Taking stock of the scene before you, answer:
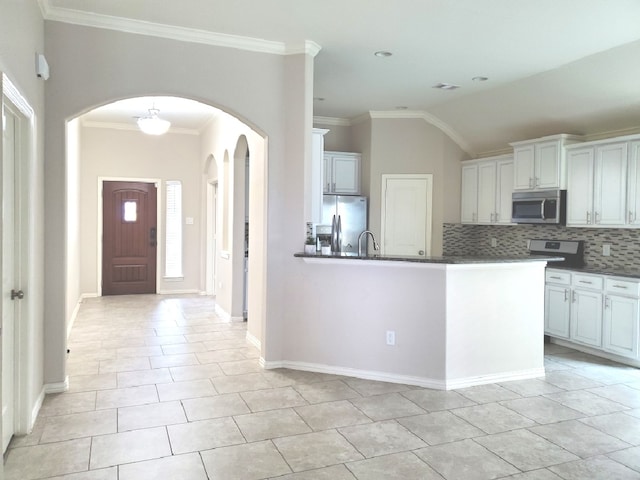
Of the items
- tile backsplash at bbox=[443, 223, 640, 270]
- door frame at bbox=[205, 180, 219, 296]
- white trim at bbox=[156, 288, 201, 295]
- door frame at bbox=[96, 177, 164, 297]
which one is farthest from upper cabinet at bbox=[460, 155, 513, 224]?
door frame at bbox=[96, 177, 164, 297]

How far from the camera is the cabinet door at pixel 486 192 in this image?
6742 millimetres

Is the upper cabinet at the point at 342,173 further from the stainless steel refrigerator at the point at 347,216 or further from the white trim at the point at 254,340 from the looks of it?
the white trim at the point at 254,340

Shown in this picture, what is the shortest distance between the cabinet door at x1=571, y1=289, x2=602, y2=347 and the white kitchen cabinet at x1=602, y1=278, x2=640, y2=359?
0.08 m

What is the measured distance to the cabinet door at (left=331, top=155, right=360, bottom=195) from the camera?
730 cm

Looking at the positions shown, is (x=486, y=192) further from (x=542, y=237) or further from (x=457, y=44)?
(x=457, y=44)

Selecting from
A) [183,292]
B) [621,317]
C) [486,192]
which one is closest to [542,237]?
[486,192]

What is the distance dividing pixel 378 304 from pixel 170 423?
1.90 m

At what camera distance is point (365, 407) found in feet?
12.2

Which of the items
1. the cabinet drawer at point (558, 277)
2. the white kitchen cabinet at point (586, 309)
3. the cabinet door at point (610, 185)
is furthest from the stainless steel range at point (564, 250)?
the cabinet door at point (610, 185)

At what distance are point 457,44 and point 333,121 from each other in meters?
3.35

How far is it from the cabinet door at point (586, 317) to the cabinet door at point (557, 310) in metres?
0.09

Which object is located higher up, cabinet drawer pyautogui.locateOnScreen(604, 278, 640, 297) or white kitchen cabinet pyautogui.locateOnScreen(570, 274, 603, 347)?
cabinet drawer pyautogui.locateOnScreen(604, 278, 640, 297)

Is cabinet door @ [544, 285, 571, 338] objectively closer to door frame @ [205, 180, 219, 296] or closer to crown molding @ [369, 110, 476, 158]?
crown molding @ [369, 110, 476, 158]

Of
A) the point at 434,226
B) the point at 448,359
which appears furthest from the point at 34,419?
the point at 434,226
